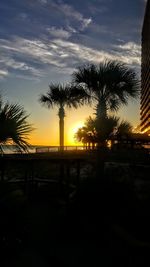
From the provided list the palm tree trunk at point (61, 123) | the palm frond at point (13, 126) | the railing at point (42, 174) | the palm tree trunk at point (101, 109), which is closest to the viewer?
the palm frond at point (13, 126)

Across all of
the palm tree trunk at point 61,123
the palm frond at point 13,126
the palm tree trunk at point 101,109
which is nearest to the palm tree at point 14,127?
the palm frond at point 13,126

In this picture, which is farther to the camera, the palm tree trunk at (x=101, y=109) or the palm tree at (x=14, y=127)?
the palm tree trunk at (x=101, y=109)

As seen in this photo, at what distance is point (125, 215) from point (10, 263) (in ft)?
10.7

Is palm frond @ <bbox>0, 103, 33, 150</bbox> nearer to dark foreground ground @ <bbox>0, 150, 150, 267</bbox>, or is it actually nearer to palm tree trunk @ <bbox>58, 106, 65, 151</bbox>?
dark foreground ground @ <bbox>0, 150, 150, 267</bbox>

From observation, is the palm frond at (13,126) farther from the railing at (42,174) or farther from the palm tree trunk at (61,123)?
the palm tree trunk at (61,123)

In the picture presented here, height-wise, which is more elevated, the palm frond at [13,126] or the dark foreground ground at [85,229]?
the palm frond at [13,126]

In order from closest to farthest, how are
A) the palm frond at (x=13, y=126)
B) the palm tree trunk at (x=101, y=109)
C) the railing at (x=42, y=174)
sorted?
the palm frond at (x=13, y=126) < the railing at (x=42, y=174) < the palm tree trunk at (x=101, y=109)

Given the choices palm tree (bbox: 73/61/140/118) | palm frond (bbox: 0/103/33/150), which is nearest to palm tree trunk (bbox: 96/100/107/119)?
palm tree (bbox: 73/61/140/118)

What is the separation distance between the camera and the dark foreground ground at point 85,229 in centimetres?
776

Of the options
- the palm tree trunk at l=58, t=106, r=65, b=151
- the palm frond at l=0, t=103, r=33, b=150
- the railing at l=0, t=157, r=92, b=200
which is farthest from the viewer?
the palm tree trunk at l=58, t=106, r=65, b=151

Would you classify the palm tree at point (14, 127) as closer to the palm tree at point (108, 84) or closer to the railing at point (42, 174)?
the railing at point (42, 174)

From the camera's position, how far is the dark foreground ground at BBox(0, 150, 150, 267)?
7758 millimetres

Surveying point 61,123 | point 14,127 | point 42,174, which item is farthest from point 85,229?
point 61,123

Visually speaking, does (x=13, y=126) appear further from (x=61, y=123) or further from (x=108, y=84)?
(x=61, y=123)
